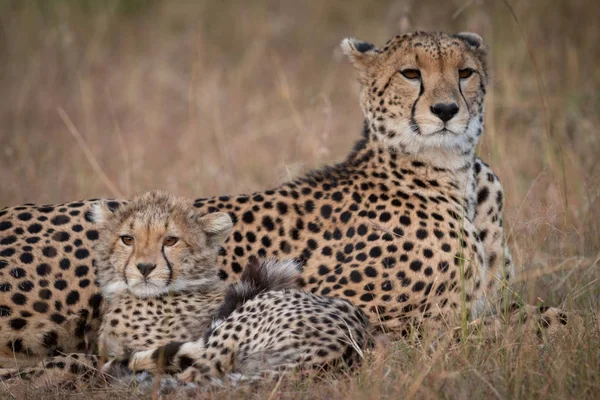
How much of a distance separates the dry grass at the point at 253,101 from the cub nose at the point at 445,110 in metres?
0.53

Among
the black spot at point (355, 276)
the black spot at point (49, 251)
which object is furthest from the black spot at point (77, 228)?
the black spot at point (355, 276)

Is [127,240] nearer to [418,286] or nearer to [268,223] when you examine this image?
[268,223]

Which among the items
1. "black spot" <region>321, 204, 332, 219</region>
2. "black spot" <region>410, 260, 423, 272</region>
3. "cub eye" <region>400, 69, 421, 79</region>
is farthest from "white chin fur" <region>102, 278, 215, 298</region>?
"cub eye" <region>400, 69, 421, 79</region>

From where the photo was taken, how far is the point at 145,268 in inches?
148

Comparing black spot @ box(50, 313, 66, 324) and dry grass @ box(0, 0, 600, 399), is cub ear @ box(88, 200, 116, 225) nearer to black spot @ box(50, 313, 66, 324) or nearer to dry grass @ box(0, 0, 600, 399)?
black spot @ box(50, 313, 66, 324)

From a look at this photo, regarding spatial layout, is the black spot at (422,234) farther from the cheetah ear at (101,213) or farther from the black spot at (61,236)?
the black spot at (61,236)

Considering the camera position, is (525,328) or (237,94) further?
(237,94)

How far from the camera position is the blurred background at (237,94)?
6457 millimetres

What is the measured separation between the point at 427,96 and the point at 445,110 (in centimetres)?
11

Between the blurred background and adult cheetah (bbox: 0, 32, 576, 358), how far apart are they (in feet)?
2.33

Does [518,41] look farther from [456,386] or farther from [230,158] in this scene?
[456,386]

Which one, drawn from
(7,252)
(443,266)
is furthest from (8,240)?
(443,266)

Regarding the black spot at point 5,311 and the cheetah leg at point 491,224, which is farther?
the cheetah leg at point 491,224

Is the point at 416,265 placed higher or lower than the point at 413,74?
lower
